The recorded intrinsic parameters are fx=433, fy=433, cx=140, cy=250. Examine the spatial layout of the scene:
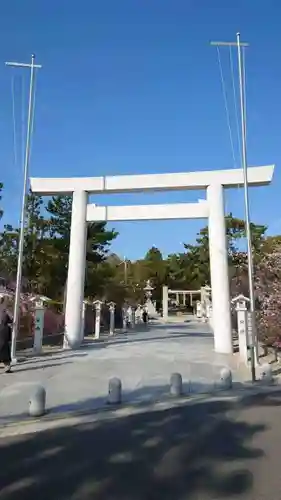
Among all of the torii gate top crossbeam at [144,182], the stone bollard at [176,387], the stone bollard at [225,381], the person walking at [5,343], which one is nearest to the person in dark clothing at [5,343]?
the person walking at [5,343]

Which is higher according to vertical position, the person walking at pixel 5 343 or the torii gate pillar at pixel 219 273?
the torii gate pillar at pixel 219 273

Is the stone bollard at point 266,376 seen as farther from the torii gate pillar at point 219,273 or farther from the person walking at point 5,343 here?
the person walking at point 5,343

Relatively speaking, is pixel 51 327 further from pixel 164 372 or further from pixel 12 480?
pixel 12 480

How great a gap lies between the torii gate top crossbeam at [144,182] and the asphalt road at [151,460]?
11.9 meters

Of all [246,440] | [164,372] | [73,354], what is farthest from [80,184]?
[246,440]

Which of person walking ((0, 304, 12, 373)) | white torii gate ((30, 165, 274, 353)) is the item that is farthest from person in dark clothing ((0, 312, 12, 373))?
white torii gate ((30, 165, 274, 353))

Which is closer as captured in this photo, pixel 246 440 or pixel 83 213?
pixel 246 440

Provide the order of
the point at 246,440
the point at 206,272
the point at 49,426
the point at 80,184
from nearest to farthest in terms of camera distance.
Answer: the point at 246,440 → the point at 49,426 → the point at 80,184 → the point at 206,272

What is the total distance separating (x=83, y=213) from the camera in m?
19.0

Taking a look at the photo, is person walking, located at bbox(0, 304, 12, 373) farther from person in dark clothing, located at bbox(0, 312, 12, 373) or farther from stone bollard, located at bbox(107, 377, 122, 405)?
stone bollard, located at bbox(107, 377, 122, 405)

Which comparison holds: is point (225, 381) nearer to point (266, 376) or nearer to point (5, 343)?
point (266, 376)

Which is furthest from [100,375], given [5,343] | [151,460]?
[151,460]

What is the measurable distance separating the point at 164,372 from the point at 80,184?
9.91 metres

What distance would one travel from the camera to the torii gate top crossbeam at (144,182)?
17.7m
